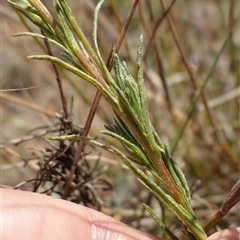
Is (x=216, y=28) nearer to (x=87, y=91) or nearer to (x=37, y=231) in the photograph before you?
(x=87, y=91)

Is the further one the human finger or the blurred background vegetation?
the blurred background vegetation

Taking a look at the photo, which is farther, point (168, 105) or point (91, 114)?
point (168, 105)

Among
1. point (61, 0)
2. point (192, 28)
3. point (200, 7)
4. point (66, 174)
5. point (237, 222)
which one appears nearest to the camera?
point (61, 0)

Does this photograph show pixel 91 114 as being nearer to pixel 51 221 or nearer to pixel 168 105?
pixel 51 221

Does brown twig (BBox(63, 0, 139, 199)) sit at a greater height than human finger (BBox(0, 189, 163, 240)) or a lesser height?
greater

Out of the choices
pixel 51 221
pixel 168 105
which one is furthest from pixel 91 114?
pixel 168 105

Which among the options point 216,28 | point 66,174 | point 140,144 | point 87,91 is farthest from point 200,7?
point 140,144

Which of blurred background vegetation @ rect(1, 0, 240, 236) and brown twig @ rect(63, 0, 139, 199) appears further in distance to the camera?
blurred background vegetation @ rect(1, 0, 240, 236)

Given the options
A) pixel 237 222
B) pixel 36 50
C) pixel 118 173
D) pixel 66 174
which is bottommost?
pixel 237 222
